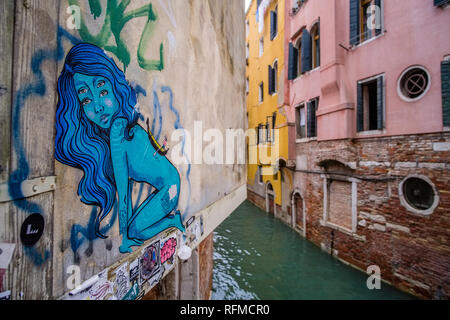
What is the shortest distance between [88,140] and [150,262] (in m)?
1.23

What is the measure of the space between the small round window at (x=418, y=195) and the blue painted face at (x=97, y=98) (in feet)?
23.3

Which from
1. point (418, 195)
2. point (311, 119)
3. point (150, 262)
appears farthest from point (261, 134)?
point (150, 262)

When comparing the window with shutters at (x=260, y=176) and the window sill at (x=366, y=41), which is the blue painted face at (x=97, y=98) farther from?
the window with shutters at (x=260, y=176)

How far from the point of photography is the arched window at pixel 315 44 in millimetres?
8758

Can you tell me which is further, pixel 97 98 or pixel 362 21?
pixel 362 21

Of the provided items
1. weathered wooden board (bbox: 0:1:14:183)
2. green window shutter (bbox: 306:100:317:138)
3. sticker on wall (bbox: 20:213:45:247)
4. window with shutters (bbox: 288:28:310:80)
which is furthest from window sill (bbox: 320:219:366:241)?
weathered wooden board (bbox: 0:1:14:183)

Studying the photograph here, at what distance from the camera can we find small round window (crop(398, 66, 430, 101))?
558 cm

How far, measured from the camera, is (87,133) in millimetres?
1398

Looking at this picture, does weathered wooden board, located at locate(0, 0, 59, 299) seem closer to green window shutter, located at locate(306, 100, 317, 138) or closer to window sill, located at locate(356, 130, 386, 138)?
window sill, located at locate(356, 130, 386, 138)

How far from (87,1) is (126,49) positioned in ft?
1.21

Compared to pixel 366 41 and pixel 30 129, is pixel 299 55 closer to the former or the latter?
pixel 366 41

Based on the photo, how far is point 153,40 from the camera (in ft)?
6.66

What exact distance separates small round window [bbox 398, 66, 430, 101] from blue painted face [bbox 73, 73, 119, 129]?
7121 millimetres

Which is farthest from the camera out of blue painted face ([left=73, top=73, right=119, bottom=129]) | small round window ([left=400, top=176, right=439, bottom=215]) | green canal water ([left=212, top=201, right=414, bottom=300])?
green canal water ([left=212, top=201, right=414, bottom=300])
